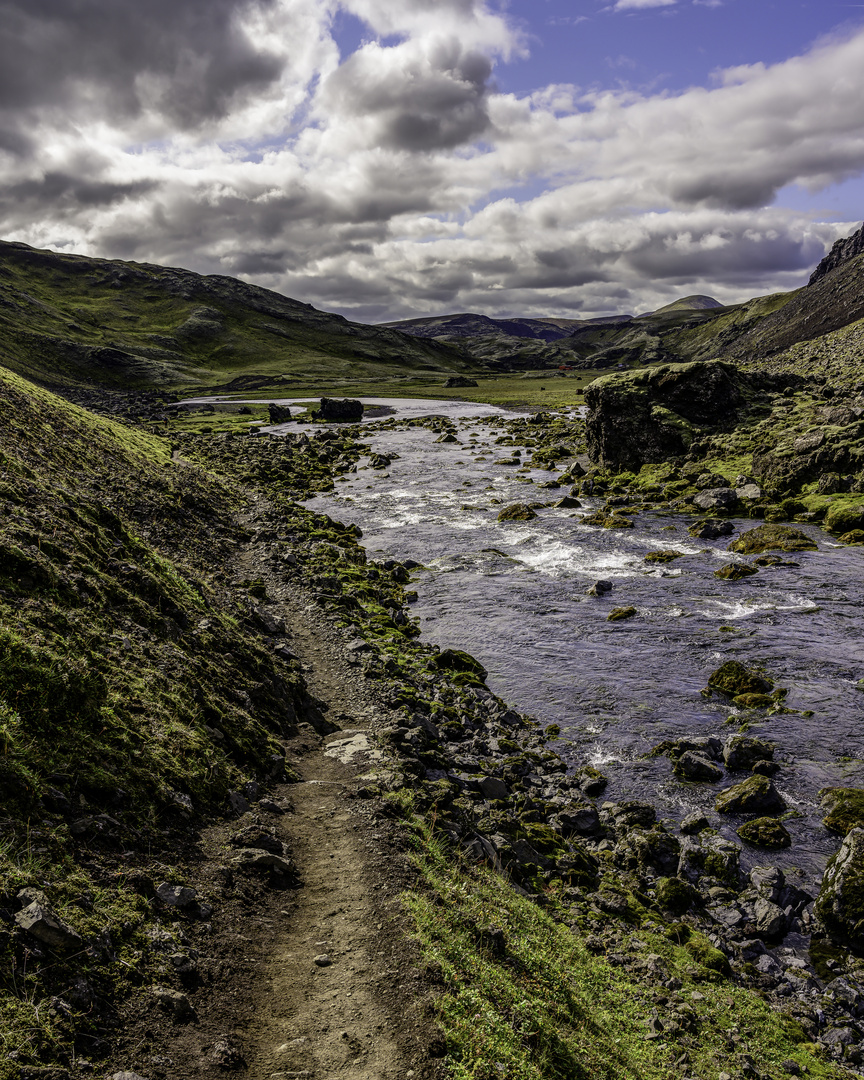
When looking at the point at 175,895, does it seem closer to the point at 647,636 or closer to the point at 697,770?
the point at 697,770

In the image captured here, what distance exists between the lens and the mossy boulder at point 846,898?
15.2 m

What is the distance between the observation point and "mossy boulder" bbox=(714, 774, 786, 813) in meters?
19.8

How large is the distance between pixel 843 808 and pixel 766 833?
115 inches

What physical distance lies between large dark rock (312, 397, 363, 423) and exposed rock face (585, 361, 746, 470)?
75.2 meters

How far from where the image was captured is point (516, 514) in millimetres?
55469

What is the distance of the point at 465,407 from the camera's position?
551ft

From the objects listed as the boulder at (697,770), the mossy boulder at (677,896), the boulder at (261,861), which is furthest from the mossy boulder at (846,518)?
the boulder at (261,861)

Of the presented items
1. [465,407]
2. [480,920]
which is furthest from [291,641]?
[465,407]

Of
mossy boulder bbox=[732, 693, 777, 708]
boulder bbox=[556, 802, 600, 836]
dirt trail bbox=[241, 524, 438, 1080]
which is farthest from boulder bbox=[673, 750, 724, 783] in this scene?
dirt trail bbox=[241, 524, 438, 1080]

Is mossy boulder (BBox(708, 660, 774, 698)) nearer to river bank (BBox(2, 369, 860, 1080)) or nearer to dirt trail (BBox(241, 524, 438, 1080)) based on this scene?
river bank (BBox(2, 369, 860, 1080))

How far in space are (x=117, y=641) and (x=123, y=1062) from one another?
11.8 metres

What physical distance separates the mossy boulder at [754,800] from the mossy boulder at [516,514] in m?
36.0

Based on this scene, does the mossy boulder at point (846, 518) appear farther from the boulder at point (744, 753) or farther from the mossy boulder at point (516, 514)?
the boulder at point (744, 753)

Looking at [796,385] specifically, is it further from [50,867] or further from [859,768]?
[50,867]
